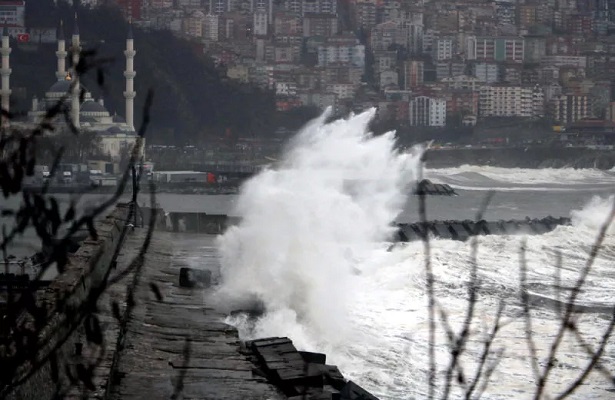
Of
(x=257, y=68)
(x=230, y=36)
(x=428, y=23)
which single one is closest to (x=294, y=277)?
(x=257, y=68)

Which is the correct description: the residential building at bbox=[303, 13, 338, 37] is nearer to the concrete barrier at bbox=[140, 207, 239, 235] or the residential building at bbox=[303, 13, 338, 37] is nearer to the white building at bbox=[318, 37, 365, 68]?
the white building at bbox=[318, 37, 365, 68]

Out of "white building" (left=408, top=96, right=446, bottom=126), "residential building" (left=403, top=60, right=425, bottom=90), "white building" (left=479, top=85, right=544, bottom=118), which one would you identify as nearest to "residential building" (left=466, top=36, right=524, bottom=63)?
"residential building" (left=403, top=60, right=425, bottom=90)

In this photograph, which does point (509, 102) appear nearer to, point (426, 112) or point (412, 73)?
point (426, 112)

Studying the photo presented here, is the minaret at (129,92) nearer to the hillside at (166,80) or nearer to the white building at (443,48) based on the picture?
the hillside at (166,80)

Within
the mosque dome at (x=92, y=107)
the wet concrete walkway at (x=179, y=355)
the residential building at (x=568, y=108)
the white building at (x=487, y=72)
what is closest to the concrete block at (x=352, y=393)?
the wet concrete walkway at (x=179, y=355)

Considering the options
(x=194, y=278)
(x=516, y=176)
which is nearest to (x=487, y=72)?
(x=516, y=176)

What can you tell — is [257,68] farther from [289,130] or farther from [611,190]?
[611,190]
